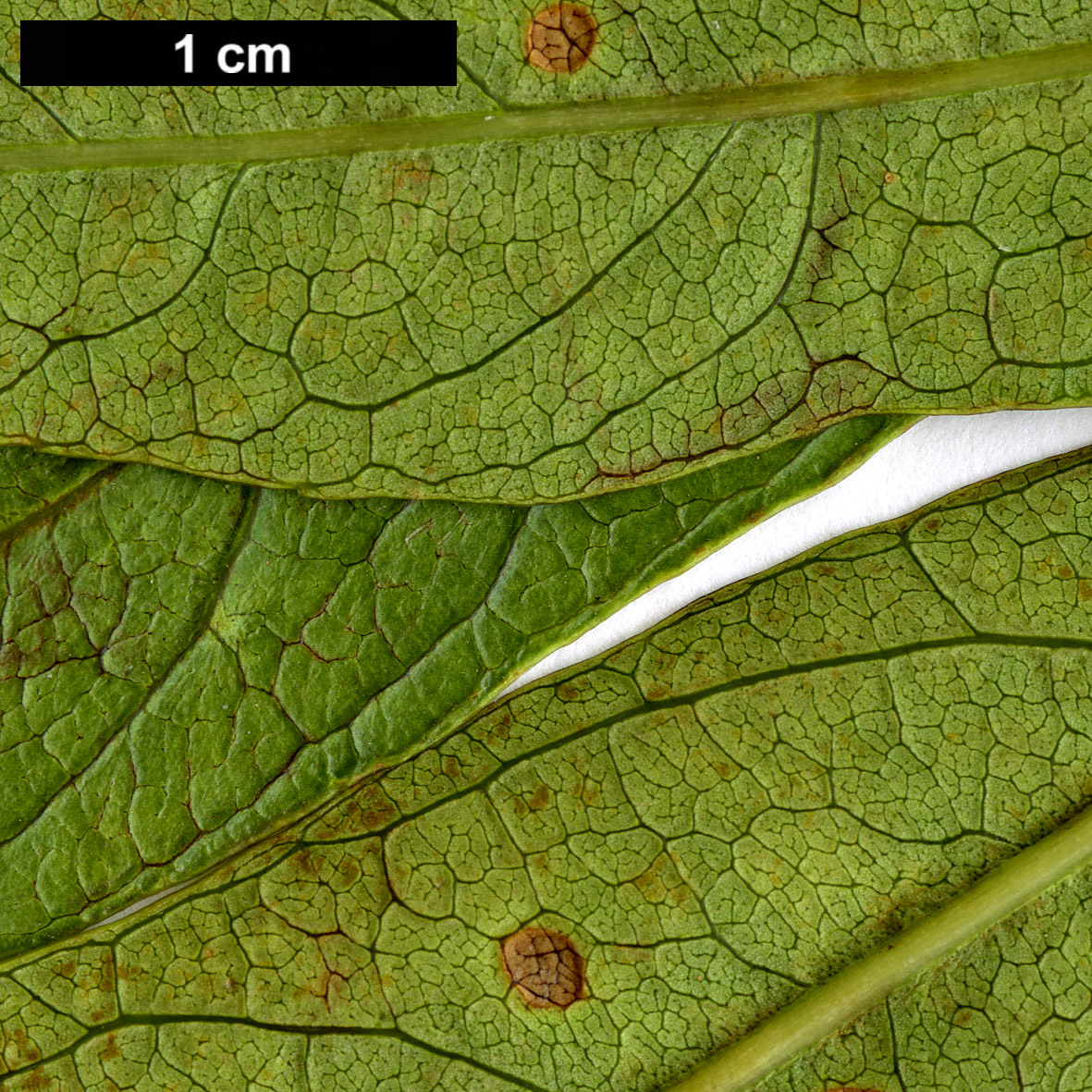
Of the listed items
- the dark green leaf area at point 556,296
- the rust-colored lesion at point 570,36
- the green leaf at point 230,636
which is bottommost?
the green leaf at point 230,636

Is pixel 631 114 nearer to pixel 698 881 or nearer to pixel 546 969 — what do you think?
pixel 698 881

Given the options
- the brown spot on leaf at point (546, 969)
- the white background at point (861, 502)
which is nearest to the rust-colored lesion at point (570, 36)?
the white background at point (861, 502)

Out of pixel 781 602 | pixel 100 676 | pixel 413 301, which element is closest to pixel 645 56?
pixel 413 301

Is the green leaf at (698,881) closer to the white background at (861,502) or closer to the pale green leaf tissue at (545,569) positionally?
the pale green leaf tissue at (545,569)

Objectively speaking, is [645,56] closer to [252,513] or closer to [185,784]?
[252,513]

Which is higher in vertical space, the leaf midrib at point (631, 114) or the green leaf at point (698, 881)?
the leaf midrib at point (631, 114)

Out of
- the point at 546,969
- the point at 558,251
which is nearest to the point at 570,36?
the point at 558,251

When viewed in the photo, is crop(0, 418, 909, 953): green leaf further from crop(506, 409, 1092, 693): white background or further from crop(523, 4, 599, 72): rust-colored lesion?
crop(523, 4, 599, 72): rust-colored lesion
